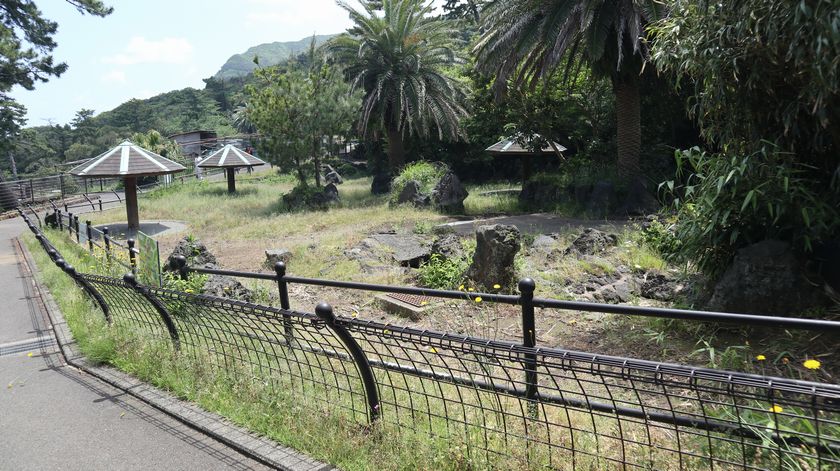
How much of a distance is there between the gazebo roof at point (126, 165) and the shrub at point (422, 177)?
24.5ft

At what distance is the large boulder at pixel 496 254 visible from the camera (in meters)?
8.26

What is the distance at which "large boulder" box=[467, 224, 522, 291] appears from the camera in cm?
826

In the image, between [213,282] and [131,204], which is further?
[131,204]

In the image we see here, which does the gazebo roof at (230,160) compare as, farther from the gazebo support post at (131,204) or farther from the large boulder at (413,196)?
the large boulder at (413,196)

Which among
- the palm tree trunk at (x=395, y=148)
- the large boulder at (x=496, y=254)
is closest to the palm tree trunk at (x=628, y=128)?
the large boulder at (x=496, y=254)

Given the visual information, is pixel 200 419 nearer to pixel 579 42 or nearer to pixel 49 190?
pixel 579 42

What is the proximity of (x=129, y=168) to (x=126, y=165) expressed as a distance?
21cm

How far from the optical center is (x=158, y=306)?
546 centimetres

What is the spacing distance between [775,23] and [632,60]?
1077 centimetres

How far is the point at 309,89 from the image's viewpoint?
24906 mm

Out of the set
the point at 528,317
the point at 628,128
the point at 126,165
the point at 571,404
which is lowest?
the point at 571,404

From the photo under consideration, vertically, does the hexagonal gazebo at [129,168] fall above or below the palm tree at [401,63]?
below

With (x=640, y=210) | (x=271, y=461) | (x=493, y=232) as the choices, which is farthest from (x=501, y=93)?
(x=271, y=461)

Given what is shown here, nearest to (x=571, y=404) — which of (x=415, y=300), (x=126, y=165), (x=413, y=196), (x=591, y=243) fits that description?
(x=415, y=300)
